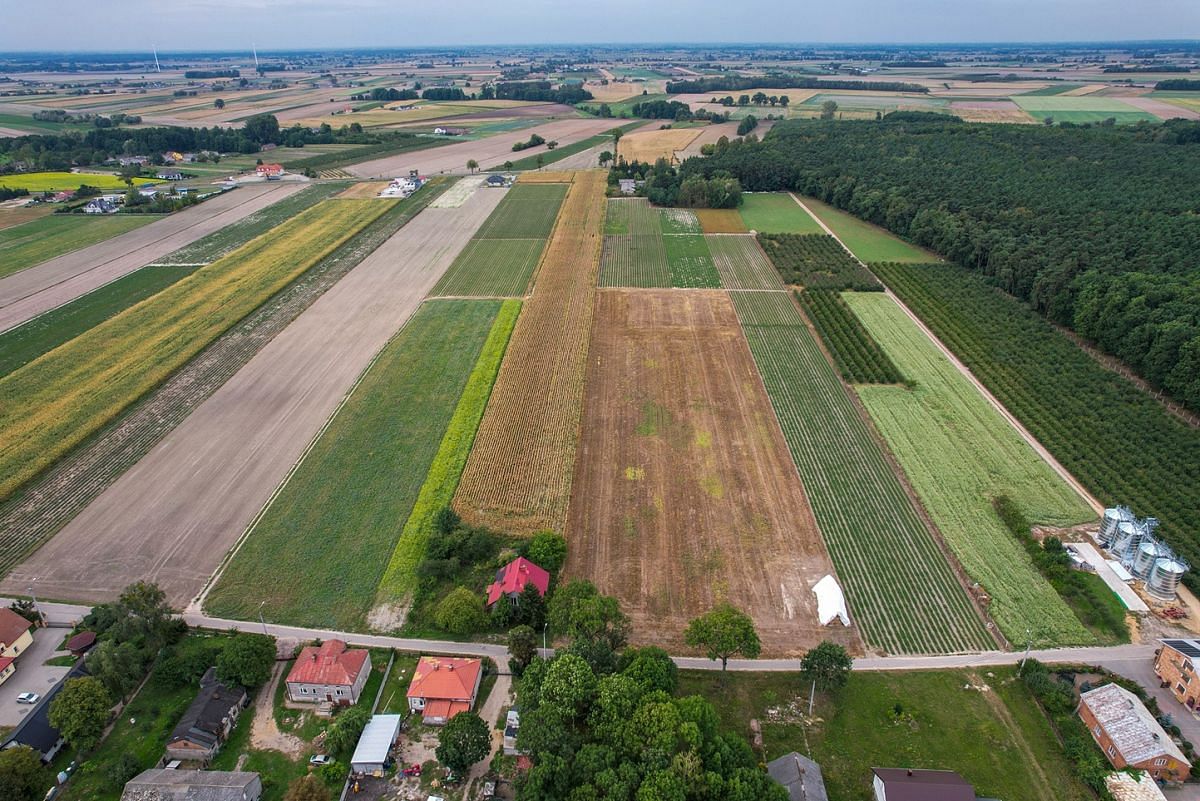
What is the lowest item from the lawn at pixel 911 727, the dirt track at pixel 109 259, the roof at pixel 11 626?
the lawn at pixel 911 727

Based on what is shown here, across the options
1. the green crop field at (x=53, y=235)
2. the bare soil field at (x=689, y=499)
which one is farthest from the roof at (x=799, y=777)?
the green crop field at (x=53, y=235)

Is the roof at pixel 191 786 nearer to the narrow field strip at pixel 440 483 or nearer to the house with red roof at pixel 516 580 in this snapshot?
the narrow field strip at pixel 440 483

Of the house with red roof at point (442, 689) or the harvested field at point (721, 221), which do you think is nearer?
the house with red roof at point (442, 689)

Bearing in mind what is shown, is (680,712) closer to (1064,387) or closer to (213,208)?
(1064,387)

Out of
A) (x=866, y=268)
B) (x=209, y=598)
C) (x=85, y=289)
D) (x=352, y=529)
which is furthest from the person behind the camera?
(x=866, y=268)

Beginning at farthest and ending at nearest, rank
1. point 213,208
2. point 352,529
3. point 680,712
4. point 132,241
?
point 213,208 < point 132,241 < point 352,529 < point 680,712

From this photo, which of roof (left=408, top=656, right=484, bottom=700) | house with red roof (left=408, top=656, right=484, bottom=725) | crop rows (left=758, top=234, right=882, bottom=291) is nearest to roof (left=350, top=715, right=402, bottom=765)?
house with red roof (left=408, top=656, right=484, bottom=725)

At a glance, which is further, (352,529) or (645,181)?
(645,181)

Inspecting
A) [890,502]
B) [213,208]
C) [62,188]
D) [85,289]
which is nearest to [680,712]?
[890,502]
